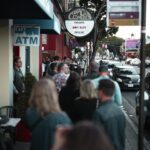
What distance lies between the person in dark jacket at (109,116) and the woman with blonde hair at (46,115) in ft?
3.46

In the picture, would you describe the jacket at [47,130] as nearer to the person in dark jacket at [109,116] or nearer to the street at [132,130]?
the person in dark jacket at [109,116]

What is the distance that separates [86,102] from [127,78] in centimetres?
2438

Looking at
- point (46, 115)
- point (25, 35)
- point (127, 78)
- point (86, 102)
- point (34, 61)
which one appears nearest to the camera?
point (46, 115)

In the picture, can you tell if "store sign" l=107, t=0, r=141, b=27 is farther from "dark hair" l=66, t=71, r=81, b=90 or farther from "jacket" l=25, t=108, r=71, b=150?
"jacket" l=25, t=108, r=71, b=150

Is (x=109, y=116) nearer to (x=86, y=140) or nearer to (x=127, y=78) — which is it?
(x=86, y=140)

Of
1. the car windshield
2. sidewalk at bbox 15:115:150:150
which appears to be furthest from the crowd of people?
the car windshield

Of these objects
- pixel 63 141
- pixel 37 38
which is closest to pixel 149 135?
pixel 37 38

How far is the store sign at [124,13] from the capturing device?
8125 millimetres

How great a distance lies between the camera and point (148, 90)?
14.0 meters

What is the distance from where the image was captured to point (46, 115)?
15.9 ft

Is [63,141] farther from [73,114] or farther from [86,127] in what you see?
[73,114]

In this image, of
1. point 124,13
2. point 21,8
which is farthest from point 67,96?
A: point 21,8

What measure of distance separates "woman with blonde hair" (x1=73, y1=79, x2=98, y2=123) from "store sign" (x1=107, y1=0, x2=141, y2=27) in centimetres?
178

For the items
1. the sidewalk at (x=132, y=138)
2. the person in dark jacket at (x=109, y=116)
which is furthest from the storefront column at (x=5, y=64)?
the person in dark jacket at (x=109, y=116)
